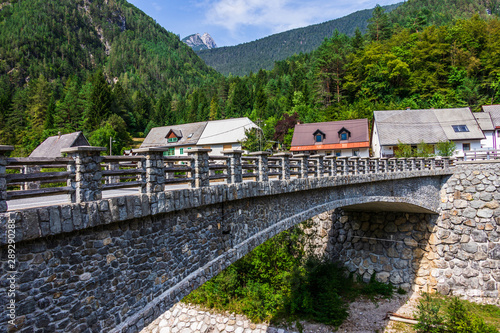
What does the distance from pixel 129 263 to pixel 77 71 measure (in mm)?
156511

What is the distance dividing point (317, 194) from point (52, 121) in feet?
244

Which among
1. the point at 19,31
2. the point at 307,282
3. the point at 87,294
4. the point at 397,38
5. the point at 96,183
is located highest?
the point at 19,31

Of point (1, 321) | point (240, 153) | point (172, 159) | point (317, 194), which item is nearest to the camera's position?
point (1, 321)

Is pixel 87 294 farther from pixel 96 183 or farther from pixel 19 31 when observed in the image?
pixel 19 31

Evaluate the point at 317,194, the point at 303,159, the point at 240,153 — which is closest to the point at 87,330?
the point at 240,153

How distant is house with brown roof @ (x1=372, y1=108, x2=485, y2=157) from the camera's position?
35469 mm

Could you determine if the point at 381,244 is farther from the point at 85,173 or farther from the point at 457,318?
the point at 85,173

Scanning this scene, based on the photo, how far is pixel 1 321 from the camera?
3.89m

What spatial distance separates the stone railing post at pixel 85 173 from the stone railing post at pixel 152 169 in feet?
3.09

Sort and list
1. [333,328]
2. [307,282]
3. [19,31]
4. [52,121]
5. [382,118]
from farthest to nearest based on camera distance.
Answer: [19,31] < [52,121] < [382,118] < [307,282] < [333,328]

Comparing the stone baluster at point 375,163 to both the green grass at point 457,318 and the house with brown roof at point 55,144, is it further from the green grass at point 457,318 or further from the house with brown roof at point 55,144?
the house with brown roof at point 55,144

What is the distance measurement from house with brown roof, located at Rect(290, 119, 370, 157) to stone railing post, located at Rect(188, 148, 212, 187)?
113 feet

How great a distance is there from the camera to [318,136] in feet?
137

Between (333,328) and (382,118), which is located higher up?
(382,118)
